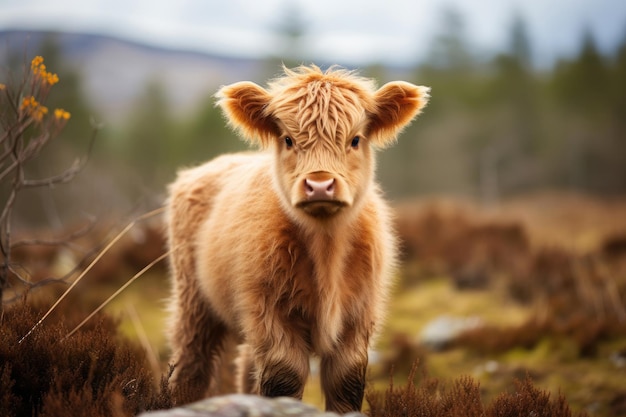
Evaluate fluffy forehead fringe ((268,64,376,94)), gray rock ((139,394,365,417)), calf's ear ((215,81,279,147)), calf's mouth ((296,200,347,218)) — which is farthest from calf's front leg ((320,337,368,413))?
fluffy forehead fringe ((268,64,376,94))

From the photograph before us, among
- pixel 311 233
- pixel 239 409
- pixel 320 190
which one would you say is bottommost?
pixel 239 409

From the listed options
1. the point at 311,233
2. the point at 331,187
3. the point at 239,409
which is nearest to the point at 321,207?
the point at 331,187

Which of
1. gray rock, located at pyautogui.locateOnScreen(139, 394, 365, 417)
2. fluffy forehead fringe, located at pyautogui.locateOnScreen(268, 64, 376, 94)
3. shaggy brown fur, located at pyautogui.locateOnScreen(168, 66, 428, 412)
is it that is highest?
fluffy forehead fringe, located at pyautogui.locateOnScreen(268, 64, 376, 94)

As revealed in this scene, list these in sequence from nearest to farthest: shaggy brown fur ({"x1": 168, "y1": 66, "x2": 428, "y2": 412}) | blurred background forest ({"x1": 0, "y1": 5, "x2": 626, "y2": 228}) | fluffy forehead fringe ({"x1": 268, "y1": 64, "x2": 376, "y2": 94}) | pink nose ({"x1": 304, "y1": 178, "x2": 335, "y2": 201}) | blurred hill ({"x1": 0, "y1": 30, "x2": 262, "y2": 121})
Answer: pink nose ({"x1": 304, "y1": 178, "x2": 335, "y2": 201}) → shaggy brown fur ({"x1": 168, "y1": 66, "x2": 428, "y2": 412}) → fluffy forehead fringe ({"x1": 268, "y1": 64, "x2": 376, "y2": 94}) → blurred background forest ({"x1": 0, "y1": 5, "x2": 626, "y2": 228}) → blurred hill ({"x1": 0, "y1": 30, "x2": 262, "y2": 121})

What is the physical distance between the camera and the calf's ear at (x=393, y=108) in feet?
13.1

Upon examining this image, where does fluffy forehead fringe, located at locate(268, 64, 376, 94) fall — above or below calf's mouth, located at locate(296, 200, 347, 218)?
above

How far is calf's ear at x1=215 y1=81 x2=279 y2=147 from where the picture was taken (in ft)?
13.1

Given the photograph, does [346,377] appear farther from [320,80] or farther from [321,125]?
[320,80]

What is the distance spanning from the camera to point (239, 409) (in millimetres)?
2543

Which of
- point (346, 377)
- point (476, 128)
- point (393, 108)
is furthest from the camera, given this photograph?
point (476, 128)

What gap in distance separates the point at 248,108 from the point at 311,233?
0.96m

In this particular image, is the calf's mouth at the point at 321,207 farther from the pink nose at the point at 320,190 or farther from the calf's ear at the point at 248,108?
the calf's ear at the point at 248,108

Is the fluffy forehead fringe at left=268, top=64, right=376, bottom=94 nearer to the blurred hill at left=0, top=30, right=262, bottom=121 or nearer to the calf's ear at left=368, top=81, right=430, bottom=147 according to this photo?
the calf's ear at left=368, top=81, right=430, bottom=147

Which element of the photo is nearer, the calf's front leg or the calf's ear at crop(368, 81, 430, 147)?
the calf's front leg
